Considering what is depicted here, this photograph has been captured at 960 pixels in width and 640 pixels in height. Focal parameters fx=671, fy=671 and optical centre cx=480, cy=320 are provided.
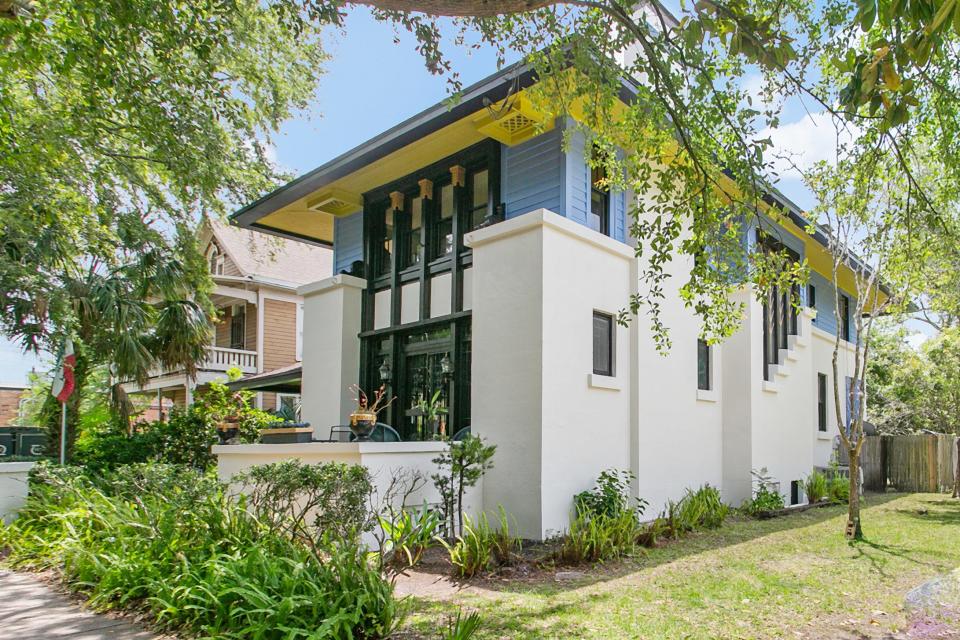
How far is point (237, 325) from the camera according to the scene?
24.6 metres

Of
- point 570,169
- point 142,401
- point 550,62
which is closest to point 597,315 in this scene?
point 570,169

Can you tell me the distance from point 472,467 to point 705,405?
217 inches

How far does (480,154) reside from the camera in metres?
11.7

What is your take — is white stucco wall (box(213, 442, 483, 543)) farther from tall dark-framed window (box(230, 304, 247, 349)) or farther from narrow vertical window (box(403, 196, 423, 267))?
tall dark-framed window (box(230, 304, 247, 349))

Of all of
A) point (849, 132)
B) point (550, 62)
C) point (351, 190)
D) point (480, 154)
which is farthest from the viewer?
point (351, 190)

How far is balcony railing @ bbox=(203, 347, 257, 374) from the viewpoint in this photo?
22.2m

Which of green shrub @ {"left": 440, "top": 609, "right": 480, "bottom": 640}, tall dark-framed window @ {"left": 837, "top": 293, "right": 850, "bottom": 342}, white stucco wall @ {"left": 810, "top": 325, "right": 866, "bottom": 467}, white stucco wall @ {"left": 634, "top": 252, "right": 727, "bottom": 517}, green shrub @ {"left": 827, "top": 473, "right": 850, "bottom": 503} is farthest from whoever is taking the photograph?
tall dark-framed window @ {"left": 837, "top": 293, "right": 850, "bottom": 342}

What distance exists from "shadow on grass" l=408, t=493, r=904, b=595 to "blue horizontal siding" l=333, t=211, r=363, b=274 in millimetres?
8081

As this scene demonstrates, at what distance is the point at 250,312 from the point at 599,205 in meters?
16.4

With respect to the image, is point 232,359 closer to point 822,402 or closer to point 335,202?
point 335,202

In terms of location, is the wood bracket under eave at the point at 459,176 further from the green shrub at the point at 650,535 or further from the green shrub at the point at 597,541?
the green shrub at the point at 650,535

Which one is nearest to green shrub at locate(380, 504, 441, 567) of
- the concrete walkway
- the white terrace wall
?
the white terrace wall

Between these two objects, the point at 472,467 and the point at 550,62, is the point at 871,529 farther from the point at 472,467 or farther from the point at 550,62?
the point at 550,62

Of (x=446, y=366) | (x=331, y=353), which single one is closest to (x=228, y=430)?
(x=331, y=353)
